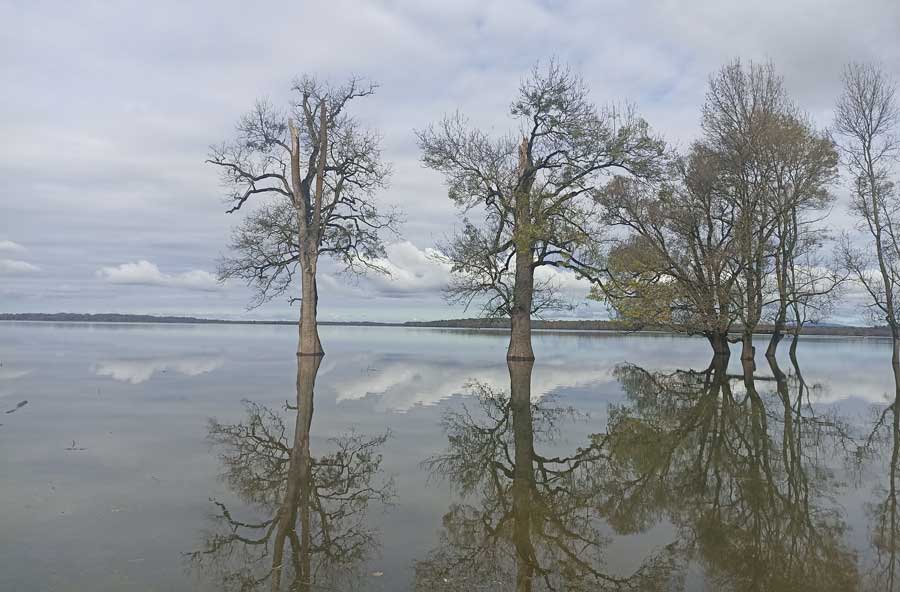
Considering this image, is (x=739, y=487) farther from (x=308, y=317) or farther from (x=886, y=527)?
(x=308, y=317)

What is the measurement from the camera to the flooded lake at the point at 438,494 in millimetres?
5039

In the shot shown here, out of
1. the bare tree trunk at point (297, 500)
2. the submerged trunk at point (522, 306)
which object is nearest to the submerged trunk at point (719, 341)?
the submerged trunk at point (522, 306)

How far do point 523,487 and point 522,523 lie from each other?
1.40m

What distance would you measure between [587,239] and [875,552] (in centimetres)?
2222

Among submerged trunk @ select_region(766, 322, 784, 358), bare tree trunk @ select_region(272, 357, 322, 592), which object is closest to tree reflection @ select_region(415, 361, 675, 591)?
bare tree trunk @ select_region(272, 357, 322, 592)

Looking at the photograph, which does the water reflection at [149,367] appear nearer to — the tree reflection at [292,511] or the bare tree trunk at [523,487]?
the tree reflection at [292,511]

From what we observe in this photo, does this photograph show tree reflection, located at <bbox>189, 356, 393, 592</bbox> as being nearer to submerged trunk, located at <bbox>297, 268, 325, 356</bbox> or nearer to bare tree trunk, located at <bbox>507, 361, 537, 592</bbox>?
bare tree trunk, located at <bbox>507, 361, 537, 592</bbox>

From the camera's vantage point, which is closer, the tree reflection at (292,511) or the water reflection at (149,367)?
the tree reflection at (292,511)

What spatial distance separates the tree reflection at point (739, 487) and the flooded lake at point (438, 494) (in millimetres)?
36

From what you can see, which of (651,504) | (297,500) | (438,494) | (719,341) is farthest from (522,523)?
(719,341)

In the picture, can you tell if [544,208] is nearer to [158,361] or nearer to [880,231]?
[880,231]

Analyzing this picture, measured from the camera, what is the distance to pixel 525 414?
45.0 feet

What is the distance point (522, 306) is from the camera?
28.6m

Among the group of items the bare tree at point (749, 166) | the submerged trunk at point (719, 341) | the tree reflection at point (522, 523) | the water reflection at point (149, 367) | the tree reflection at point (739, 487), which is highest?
the bare tree at point (749, 166)
